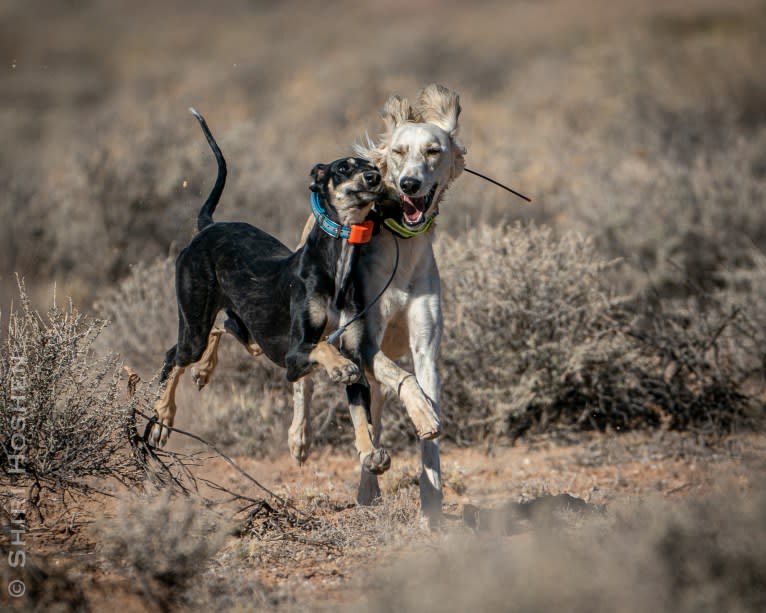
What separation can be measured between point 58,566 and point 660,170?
34.4 ft

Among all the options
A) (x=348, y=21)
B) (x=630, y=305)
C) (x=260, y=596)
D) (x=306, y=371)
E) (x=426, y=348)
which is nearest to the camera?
(x=260, y=596)

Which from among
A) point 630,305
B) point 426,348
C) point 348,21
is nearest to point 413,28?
point 348,21

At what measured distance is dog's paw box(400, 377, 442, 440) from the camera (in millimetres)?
5527

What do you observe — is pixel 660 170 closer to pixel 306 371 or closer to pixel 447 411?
pixel 447 411

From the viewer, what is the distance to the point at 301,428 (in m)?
6.75

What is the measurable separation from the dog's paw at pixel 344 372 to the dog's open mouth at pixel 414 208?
0.99 meters

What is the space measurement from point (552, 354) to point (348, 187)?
3.65 m

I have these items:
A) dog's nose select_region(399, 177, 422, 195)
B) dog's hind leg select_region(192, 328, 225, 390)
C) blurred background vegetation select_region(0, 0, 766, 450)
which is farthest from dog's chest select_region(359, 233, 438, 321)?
blurred background vegetation select_region(0, 0, 766, 450)

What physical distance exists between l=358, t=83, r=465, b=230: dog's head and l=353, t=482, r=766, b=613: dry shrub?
2.22 metres

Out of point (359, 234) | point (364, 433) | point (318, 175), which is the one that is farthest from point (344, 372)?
point (318, 175)

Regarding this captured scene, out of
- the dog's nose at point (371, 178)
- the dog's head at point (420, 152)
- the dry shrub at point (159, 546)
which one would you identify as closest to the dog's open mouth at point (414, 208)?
the dog's head at point (420, 152)

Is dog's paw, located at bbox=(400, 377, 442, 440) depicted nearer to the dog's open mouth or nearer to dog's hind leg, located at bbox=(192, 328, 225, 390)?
the dog's open mouth

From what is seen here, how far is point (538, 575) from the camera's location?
394 centimetres
